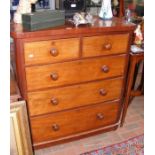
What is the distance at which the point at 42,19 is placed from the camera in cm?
132

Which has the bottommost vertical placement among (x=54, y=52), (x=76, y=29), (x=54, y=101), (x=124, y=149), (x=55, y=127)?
(x=124, y=149)

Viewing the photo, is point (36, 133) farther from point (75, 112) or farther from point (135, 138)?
point (135, 138)

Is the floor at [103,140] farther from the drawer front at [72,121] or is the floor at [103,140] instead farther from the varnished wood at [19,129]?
the varnished wood at [19,129]

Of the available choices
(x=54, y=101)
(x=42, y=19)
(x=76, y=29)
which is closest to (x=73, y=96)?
(x=54, y=101)

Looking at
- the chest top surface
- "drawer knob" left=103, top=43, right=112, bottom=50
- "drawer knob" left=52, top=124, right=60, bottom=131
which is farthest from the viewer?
"drawer knob" left=52, top=124, right=60, bottom=131

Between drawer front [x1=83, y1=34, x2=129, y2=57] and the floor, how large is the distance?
773mm

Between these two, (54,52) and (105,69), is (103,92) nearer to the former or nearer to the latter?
(105,69)

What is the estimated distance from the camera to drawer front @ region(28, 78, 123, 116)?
150cm

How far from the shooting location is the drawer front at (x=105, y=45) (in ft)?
4.84

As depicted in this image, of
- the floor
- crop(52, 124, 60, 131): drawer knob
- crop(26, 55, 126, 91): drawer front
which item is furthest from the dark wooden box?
the floor

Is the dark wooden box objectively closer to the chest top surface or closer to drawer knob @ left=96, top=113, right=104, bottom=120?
the chest top surface

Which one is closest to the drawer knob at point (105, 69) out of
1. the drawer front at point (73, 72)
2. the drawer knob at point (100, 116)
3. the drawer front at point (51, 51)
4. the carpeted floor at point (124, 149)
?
the drawer front at point (73, 72)

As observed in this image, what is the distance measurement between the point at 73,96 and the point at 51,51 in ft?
1.31
